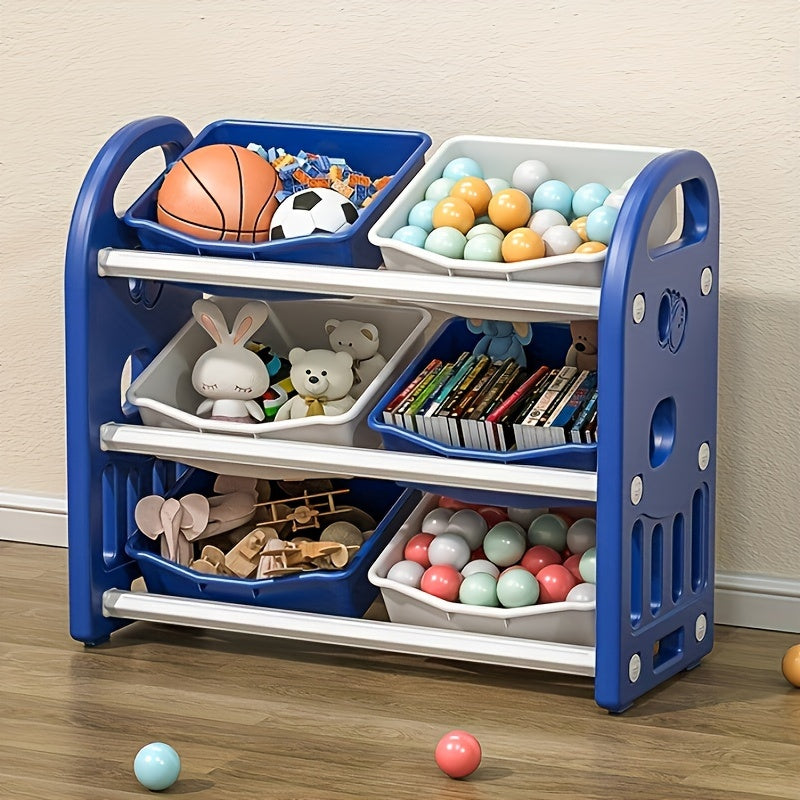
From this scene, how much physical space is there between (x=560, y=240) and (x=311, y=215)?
36 cm

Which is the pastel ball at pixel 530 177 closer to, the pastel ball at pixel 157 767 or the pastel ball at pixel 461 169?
the pastel ball at pixel 461 169

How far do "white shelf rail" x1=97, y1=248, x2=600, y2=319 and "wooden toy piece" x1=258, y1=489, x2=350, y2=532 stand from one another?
0.35 meters

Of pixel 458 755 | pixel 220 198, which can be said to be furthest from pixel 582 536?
pixel 220 198

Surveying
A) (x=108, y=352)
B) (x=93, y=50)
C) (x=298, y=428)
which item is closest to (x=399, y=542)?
(x=298, y=428)

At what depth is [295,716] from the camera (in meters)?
2.03

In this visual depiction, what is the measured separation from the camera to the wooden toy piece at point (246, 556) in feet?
7.44

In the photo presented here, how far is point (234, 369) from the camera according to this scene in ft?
7.40

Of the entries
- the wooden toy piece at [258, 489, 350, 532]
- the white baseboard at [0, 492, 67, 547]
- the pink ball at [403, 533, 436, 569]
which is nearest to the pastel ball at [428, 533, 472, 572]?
the pink ball at [403, 533, 436, 569]

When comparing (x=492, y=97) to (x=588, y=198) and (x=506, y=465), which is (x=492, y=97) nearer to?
(x=588, y=198)

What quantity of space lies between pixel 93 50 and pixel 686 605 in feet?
4.69

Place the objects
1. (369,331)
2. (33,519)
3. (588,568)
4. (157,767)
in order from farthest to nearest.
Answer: (33,519), (369,331), (588,568), (157,767)

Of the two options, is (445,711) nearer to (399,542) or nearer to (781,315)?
(399,542)

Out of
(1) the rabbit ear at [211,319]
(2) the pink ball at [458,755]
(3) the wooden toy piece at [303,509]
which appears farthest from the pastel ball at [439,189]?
(2) the pink ball at [458,755]

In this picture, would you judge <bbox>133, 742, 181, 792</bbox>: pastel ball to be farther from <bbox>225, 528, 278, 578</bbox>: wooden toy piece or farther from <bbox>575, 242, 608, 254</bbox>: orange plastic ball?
<bbox>575, 242, 608, 254</bbox>: orange plastic ball
